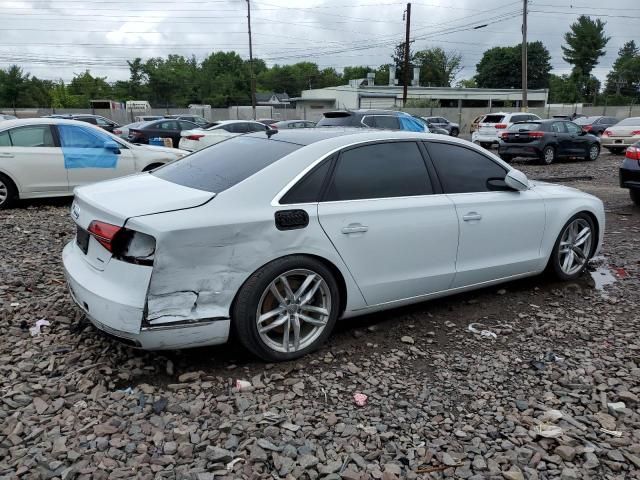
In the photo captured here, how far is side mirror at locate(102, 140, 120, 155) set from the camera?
8.93 meters

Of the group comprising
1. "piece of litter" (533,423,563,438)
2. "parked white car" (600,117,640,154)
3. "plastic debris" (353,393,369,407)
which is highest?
"parked white car" (600,117,640,154)

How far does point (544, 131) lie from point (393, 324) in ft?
48.5

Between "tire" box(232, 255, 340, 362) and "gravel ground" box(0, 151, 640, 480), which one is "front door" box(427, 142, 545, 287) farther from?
"tire" box(232, 255, 340, 362)

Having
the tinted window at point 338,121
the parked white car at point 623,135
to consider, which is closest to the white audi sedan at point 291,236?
the tinted window at point 338,121

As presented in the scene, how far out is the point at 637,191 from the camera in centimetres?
947

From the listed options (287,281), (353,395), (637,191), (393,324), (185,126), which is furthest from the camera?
(185,126)

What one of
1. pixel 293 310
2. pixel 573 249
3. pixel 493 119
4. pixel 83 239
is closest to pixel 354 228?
pixel 293 310

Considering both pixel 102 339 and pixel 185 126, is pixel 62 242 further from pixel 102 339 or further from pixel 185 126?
pixel 185 126

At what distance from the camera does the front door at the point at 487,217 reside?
4.30 meters

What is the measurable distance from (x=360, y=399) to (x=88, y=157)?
721cm

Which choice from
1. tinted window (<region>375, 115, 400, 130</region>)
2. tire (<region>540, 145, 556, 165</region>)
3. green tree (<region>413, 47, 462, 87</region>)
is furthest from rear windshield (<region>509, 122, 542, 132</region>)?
green tree (<region>413, 47, 462, 87</region>)

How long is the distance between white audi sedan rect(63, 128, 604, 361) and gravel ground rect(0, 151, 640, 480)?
0.30m

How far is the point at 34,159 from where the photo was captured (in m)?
8.46

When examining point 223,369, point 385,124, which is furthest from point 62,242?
point 385,124
